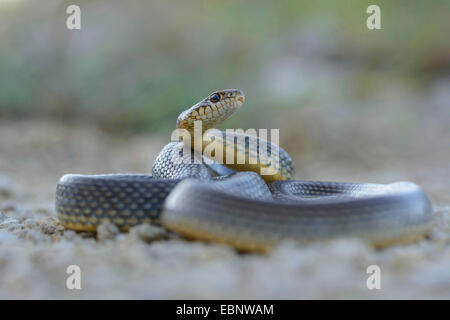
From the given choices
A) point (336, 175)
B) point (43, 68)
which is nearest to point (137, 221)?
point (336, 175)

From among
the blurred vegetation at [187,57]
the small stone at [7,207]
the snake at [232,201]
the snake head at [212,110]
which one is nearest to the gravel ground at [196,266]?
the snake at [232,201]

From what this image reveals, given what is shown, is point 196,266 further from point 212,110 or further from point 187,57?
point 187,57

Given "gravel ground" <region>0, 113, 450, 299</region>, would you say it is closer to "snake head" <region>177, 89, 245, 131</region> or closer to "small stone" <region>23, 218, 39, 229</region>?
"small stone" <region>23, 218, 39, 229</region>

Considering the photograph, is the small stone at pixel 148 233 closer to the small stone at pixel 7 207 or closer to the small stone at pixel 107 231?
the small stone at pixel 107 231

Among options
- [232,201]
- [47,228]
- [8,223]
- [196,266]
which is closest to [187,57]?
[8,223]
